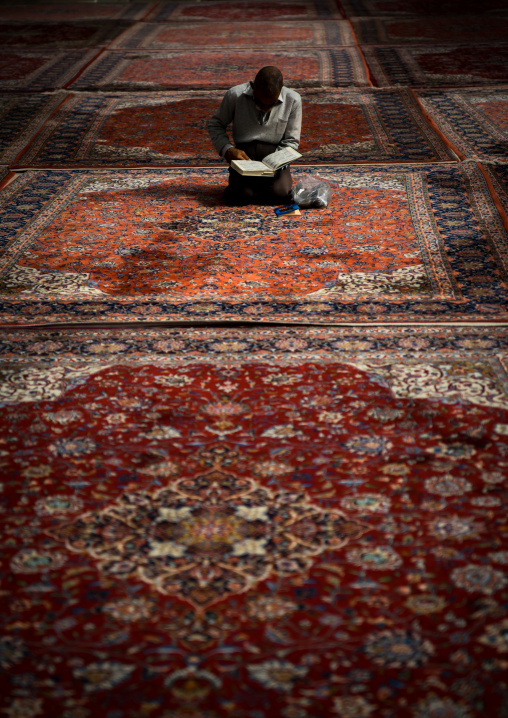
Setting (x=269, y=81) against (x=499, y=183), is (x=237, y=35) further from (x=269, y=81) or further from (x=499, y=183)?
(x=269, y=81)

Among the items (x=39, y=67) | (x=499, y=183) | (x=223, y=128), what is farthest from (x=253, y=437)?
(x=39, y=67)

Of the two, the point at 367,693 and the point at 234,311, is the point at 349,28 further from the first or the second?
the point at 367,693

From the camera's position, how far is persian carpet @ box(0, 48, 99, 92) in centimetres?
838

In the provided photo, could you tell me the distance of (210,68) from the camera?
908 cm

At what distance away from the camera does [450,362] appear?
2.93 meters

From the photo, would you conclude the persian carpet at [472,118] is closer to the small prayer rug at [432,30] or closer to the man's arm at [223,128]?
the man's arm at [223,128]

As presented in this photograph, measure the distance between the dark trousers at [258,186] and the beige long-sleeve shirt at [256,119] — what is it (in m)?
0.06

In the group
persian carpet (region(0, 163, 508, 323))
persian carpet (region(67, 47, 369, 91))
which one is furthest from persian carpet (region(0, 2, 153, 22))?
persian carpet (region(0, 163, 508, 323))

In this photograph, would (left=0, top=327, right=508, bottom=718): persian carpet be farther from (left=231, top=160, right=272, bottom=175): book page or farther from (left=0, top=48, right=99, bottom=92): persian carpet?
(left=0, top=48, right=99, bottom=92): persian carpet

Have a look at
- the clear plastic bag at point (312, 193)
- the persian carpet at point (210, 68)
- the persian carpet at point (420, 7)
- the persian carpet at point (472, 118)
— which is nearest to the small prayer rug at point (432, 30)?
the persian carpet at point (420, 7)

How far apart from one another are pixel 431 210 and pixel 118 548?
3.43 meters

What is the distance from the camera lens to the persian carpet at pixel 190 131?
586cm

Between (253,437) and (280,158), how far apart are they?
2.57m

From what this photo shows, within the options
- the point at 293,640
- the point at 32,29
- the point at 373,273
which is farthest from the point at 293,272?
the point at 32,29
